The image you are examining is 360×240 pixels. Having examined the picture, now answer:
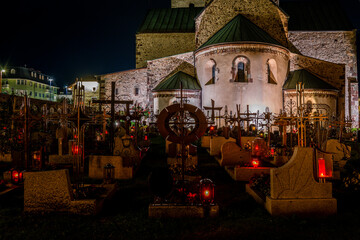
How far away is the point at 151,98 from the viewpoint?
93.4 feet

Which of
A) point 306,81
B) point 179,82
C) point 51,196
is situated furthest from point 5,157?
point 306,81

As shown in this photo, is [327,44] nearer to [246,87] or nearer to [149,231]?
[246,87]

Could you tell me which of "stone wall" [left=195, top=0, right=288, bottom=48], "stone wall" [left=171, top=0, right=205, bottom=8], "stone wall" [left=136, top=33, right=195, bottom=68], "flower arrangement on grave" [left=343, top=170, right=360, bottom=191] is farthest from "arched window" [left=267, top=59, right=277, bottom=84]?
"stone wall" [left=171, top=0, right=205, bottom=8]

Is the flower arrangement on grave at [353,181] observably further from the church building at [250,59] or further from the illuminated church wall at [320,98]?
the illuminated church wall at [320,98]

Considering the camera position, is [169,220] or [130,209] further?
[130,209]

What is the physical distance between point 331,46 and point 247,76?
602 inches

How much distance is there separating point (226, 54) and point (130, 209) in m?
19.5

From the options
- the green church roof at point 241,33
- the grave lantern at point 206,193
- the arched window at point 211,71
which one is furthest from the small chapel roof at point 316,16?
the grave lantern at point 206,193

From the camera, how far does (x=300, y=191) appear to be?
5199 mm

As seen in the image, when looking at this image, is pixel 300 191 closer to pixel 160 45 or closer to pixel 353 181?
pixel 353 181

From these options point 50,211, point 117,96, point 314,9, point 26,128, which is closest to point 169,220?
point 50,211

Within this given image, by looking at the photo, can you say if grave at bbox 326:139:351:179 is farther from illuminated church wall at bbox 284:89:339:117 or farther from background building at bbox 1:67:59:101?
background building at bbox 1:67:59:101

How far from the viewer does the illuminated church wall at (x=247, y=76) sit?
75.0ft

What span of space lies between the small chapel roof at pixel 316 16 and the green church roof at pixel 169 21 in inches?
453
